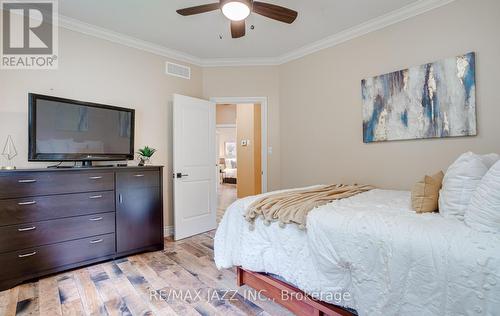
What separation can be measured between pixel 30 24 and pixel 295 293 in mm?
3585

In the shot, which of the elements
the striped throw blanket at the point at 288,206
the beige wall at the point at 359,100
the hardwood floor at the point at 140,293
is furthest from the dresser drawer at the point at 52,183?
the beige wall at the point at 359,100

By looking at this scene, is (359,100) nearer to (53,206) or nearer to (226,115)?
(53,206)

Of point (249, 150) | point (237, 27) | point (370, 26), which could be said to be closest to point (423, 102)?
point (370, 26)

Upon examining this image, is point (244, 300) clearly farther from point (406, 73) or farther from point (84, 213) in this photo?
point (406, 73)

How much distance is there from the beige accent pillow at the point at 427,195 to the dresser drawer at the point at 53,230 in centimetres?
278

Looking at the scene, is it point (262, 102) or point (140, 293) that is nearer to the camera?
point (140, 293)

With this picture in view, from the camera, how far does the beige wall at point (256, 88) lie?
13.1 ft

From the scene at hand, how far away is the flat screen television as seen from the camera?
2.35 metres

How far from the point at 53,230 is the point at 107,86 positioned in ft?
5.65

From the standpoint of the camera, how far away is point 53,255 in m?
2.30

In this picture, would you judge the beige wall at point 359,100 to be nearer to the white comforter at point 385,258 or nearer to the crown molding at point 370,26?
the crown molding at point 370,26

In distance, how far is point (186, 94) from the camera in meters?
3.82

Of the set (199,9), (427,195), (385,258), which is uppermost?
(199,9)

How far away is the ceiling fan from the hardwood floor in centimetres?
227
